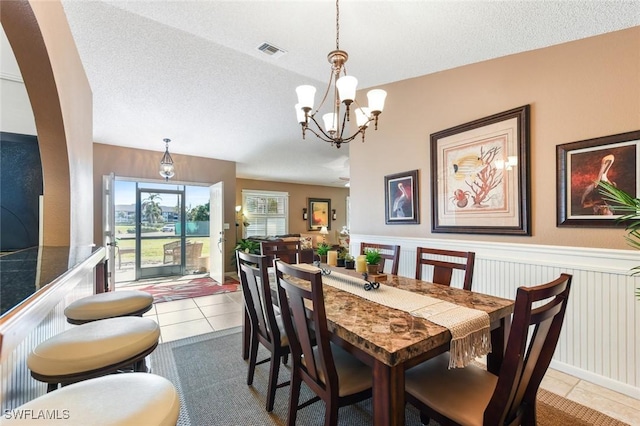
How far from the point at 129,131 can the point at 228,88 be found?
2.12m

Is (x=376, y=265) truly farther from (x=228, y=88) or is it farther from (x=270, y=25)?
(x=228, y=88)

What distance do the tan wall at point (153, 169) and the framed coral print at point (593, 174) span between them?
216 inches

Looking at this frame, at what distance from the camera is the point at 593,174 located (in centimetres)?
196

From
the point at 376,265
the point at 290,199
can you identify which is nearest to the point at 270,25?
the point at 376,265

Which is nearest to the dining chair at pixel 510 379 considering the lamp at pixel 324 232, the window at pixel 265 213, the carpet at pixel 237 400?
the carpet at pixel 237 400

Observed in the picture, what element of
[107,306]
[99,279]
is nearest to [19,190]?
[99,279]

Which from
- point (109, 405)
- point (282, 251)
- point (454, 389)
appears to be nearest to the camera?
point (109, 405)

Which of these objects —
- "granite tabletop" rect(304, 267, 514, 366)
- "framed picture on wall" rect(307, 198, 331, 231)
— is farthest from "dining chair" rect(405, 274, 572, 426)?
"framed picture on wall" rect(307, 198, 331, 231)

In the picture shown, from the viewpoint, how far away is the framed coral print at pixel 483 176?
2.34 m

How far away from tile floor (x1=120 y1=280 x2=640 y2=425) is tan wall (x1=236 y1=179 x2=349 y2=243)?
4054 mm

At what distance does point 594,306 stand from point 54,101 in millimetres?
3868

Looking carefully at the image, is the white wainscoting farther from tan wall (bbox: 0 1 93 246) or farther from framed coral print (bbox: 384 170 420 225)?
tan wall (bbox: 0 1 93 246)

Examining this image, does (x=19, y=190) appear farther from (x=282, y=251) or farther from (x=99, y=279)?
(x=282, y=251)

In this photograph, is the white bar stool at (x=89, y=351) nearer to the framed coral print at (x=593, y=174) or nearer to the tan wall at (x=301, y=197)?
the framed coral print at (x=593, y=174)
